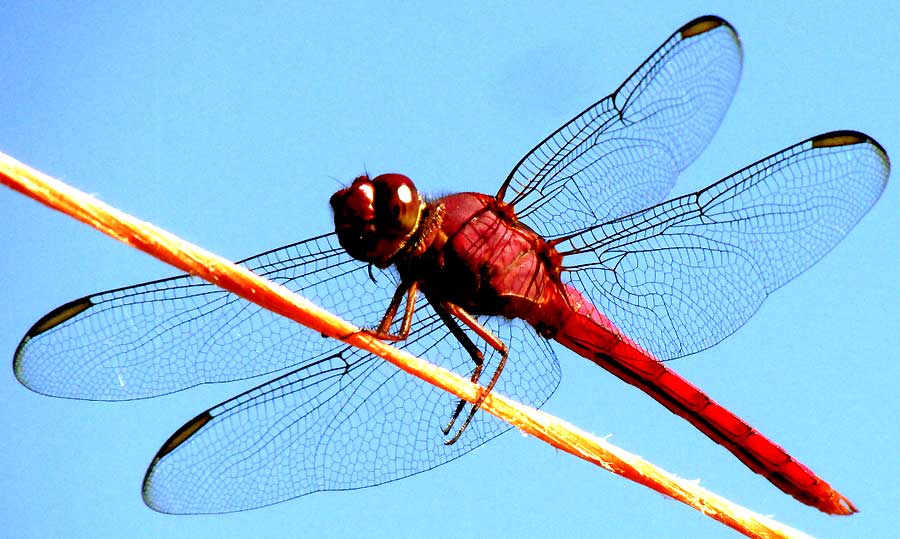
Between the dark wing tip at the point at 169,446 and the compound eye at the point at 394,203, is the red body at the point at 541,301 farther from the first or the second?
the dark wing tip at the point at 169,446

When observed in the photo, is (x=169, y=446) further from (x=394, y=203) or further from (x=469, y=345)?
(x=394, y=203)

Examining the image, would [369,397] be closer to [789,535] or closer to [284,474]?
[284,474]

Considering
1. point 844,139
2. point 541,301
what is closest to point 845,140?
point 844,139

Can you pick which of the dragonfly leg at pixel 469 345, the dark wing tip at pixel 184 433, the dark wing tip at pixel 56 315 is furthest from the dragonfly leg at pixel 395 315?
the dark wing tip at pixel 56 315

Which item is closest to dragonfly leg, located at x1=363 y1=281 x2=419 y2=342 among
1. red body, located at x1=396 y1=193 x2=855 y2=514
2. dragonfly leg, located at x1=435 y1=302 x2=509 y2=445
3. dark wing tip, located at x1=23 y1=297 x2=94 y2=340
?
red body, located at x1=396 y1=193 x2=855 y2=514

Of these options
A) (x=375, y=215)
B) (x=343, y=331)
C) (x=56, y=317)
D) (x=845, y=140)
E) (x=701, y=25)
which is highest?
(x=701, y=25)

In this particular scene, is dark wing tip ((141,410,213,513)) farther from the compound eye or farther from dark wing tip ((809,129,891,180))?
dark wing tip ((809,129,891,180))
